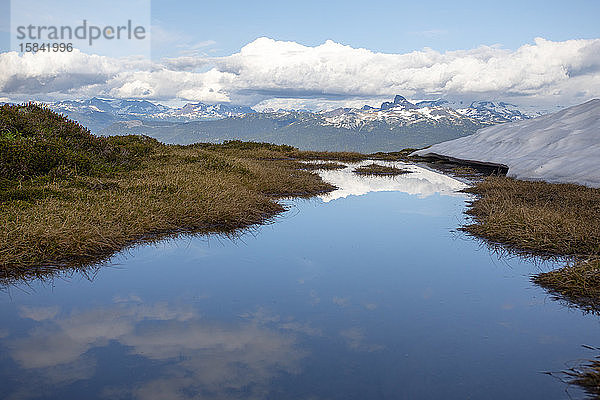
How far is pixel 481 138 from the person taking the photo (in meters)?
38.5

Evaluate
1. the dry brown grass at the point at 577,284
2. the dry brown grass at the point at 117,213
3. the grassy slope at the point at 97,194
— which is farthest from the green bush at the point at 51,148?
the dry brown grass at the point at 577,284

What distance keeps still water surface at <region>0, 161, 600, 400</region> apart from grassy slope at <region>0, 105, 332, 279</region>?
1188 mm

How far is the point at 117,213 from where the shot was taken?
453 inches

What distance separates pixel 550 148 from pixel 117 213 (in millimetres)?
26521

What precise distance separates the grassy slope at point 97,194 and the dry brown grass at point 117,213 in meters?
0.03

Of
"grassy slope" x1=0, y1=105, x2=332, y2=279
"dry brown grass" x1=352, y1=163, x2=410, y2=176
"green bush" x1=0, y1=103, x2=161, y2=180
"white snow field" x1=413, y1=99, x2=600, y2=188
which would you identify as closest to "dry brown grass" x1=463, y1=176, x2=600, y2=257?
"white snow field" x1=413, y1=99, x2=600, y2=188

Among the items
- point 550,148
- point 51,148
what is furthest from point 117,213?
point 550,148

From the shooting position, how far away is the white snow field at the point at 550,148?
22891 millimetres

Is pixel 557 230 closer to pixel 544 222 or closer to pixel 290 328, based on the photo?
pixel 544 222

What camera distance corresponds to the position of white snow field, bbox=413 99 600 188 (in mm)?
22891

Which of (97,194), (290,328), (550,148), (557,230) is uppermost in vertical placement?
(550,148)

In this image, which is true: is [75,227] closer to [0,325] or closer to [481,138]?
[0,325]

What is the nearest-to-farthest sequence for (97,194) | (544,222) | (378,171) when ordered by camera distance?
(544,222) → (97,194) → (378,171)

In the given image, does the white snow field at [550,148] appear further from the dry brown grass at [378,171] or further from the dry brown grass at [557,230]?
the dry brown grass at [378,171]
